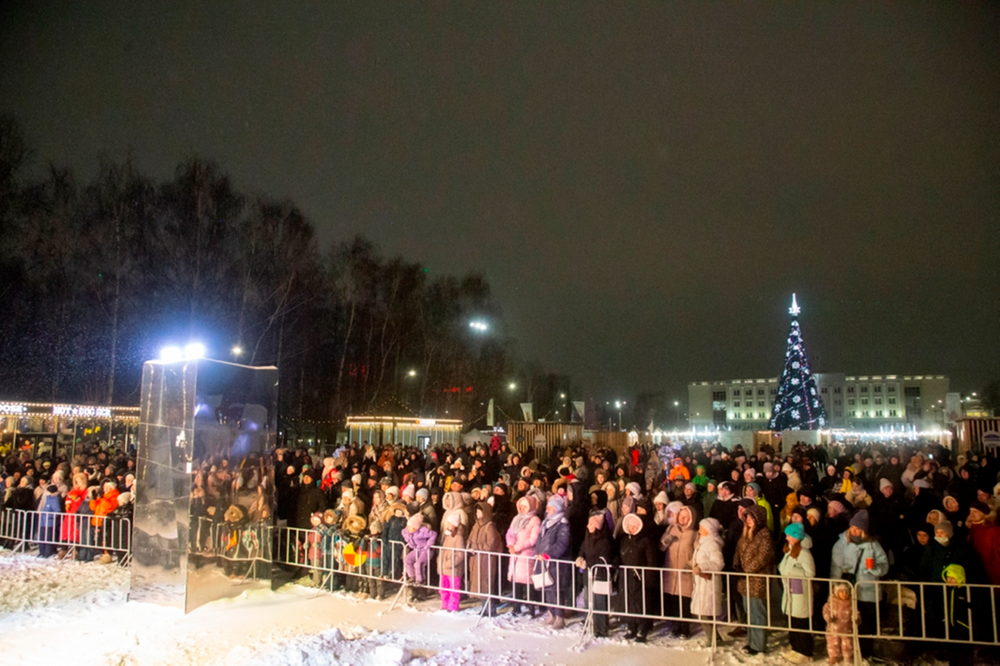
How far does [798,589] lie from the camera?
675 cm

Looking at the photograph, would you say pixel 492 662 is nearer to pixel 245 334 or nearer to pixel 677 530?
pixel 677 530

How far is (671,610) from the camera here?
25.1 ft

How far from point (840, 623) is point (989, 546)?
1.55 meters

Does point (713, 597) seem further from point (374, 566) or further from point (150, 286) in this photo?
point (150, 286)

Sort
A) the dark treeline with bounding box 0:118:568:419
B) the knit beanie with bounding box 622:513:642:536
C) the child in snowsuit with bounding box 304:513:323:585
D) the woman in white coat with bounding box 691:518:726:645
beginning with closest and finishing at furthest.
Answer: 1. the woman in white coat with bounding box 691:518:726:645
2. the knit beanie with bounding box 622:513:642:536
3. the child in snowsuit with bounding box 304:513:323:585
4. the dark treeline with bounding box 0:118:568:419

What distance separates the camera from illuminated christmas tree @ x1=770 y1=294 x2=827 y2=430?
136 feet

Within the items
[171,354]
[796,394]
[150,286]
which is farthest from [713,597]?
[796,394]

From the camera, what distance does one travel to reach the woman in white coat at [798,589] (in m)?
6.70

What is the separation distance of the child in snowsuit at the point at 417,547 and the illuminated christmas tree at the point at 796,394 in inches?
1475

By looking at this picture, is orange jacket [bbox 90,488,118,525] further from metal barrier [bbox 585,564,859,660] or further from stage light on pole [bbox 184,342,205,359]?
metal barrier [bbox 585,564,859,660]

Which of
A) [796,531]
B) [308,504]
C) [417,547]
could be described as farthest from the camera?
[308,504]

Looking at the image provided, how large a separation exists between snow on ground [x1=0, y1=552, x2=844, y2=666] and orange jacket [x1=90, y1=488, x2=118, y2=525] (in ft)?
6.35

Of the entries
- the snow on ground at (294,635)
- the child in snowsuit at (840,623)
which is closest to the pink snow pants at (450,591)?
the snow on ground at (294,635)

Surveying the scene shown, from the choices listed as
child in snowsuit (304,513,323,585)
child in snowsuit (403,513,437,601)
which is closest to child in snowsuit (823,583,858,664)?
child in snowsuit (403,513,437,601)
